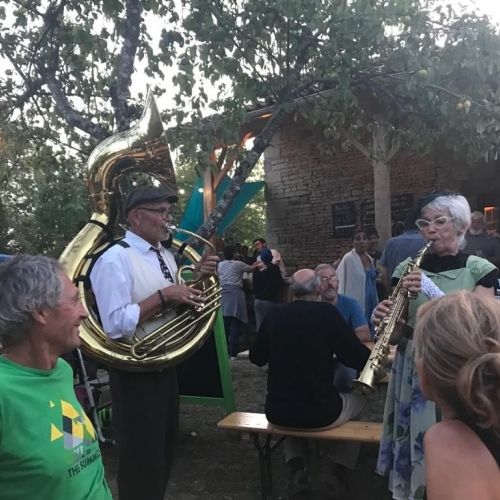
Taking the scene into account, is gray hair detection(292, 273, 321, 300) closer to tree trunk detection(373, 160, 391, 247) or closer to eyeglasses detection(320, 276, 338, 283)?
eyeglasses detection(320, 276, 338, 283)

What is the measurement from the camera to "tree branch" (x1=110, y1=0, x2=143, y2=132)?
3.60 meters

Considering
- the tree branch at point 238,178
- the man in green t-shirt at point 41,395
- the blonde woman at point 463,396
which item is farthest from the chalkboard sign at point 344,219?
the blonde woman at point 463,396

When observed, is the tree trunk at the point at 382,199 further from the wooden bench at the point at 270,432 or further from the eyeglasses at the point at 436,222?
the eyeglasses at the point at 436,222

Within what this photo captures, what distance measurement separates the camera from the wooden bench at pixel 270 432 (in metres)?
3.28

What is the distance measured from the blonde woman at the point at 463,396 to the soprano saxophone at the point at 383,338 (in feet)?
3.72

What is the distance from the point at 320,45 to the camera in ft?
12.8

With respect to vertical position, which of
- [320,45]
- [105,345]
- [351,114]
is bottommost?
[105,345]

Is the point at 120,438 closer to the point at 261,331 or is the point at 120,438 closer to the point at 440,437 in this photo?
the point at 261,331

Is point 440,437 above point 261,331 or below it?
above

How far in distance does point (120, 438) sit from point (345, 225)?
856cm

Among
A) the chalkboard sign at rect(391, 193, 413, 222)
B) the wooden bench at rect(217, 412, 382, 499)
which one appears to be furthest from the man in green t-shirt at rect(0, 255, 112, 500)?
the chalkboard sign at rect(391, 193, 413, 222)

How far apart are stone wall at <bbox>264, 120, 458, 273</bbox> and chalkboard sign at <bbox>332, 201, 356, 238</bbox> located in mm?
89

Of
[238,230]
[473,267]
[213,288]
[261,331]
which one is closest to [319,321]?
[261,331]

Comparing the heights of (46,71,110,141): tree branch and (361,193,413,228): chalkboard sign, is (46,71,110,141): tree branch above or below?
above
